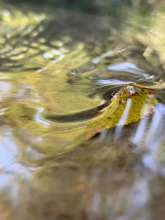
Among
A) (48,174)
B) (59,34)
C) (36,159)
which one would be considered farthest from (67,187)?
(59,34)

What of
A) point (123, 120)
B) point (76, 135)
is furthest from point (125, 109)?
point (76, 135)

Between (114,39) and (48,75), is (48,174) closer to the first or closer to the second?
(48,75)

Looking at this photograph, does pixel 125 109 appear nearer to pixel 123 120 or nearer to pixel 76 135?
pixel 123 120

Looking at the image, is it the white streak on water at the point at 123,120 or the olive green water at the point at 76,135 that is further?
the white streak on water at the point at 123,120

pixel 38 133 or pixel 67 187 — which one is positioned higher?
pixel 38 133
